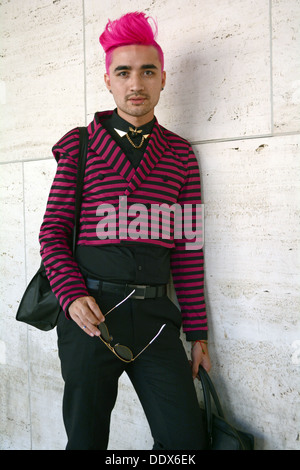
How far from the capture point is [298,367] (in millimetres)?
1723

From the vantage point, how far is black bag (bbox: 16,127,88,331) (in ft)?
5.46

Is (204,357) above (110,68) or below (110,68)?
below

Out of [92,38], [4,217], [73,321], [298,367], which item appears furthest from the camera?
[4,217]

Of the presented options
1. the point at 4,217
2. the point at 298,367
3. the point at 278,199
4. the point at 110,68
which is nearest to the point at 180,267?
the point at 278,199

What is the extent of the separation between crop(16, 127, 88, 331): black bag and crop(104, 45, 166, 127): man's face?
0.24 meters

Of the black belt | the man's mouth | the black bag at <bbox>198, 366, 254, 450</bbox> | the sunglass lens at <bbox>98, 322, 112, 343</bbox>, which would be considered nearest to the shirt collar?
the man's mouth

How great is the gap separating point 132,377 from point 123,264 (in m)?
0.50

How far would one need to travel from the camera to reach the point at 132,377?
1.67m

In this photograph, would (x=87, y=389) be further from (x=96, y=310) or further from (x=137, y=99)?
(x=137, y=99)

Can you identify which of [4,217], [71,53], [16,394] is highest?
[71,53]

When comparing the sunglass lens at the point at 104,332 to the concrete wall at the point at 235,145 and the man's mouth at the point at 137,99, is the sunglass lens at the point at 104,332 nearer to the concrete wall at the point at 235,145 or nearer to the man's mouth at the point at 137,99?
the concrete wall at the point at 235,145

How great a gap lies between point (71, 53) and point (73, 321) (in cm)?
157

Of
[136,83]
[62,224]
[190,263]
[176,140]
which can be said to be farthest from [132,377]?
[136,83]

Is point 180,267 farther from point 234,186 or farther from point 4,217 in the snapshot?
point 4,217
